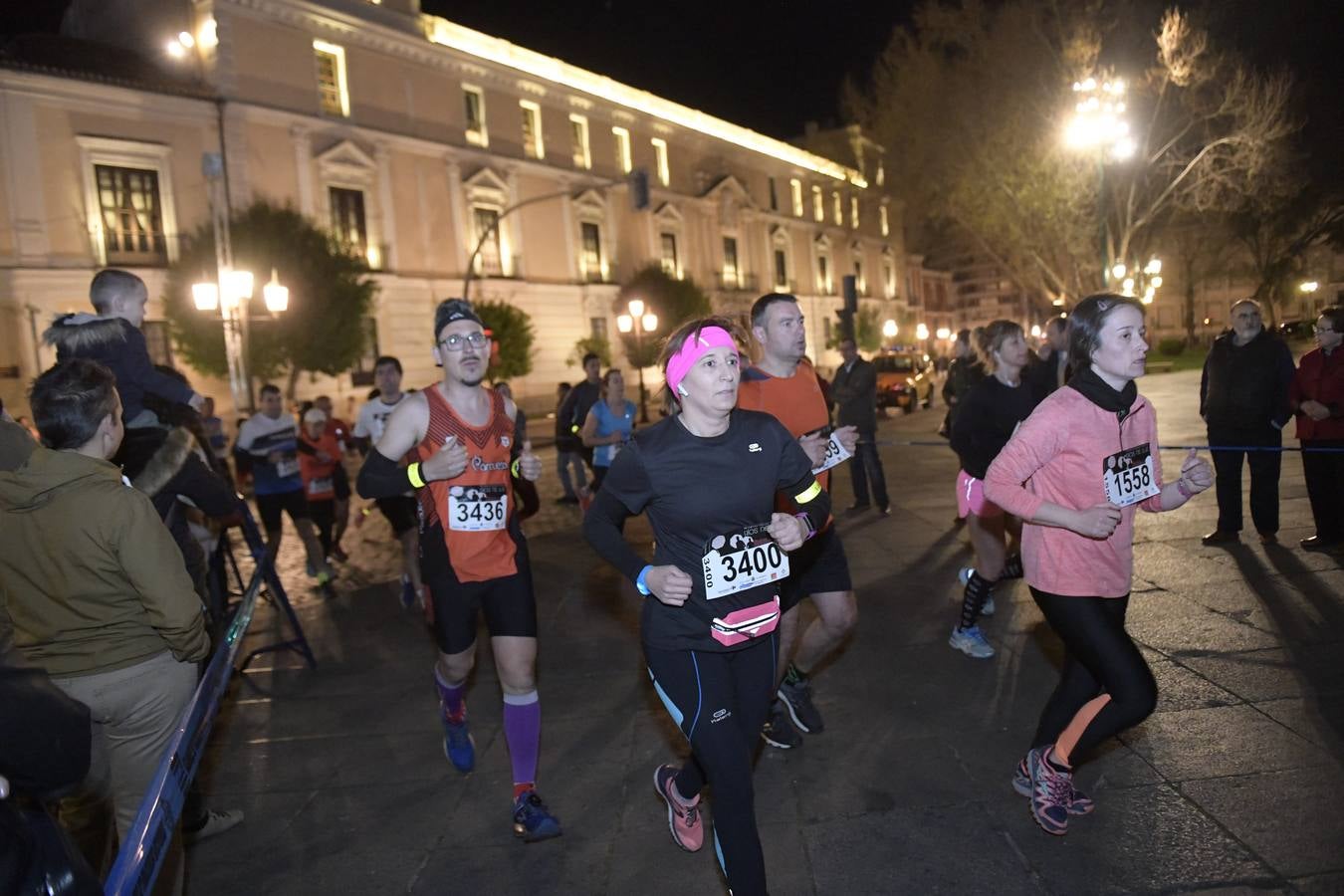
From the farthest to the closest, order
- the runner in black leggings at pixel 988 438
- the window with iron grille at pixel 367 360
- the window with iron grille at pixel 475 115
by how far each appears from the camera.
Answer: the window with iron grille at pixel 475 115
the window with iron grille at pixel 367 360
the runner in black leggings at pixel 988 438

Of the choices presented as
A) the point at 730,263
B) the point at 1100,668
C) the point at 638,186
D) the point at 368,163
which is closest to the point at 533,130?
the point at 368,163

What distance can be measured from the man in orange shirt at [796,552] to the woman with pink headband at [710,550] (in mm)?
1122

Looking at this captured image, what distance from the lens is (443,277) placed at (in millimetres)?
34688

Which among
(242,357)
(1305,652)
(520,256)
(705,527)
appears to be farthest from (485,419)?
(520,256)

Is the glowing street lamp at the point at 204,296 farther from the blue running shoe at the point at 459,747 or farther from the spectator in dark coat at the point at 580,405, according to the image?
the blue running shoe at the point at 459,747

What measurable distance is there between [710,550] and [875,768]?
1729 millimetres

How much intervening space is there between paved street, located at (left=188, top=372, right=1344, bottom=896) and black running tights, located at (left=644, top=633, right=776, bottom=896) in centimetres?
53

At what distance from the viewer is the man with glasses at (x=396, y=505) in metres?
7.70

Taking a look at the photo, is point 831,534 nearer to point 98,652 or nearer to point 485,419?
point 485,419

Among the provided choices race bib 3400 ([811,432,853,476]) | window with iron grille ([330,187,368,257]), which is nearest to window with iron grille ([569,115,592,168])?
window with iron grille ([330,187,368,257])

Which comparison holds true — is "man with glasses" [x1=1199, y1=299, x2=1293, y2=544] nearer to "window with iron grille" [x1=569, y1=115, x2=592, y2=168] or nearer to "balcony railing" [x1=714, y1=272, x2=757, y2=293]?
Answer: "window with iron grille" [x1=569, y1=115, x2=592, y2=168]

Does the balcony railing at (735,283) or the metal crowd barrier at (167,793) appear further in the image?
the balcony railing at (735,283)

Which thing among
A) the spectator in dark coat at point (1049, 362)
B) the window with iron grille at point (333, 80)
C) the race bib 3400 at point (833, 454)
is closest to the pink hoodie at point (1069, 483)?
the race bib 3400 at point (833, 454)

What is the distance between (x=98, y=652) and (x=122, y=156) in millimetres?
29012
